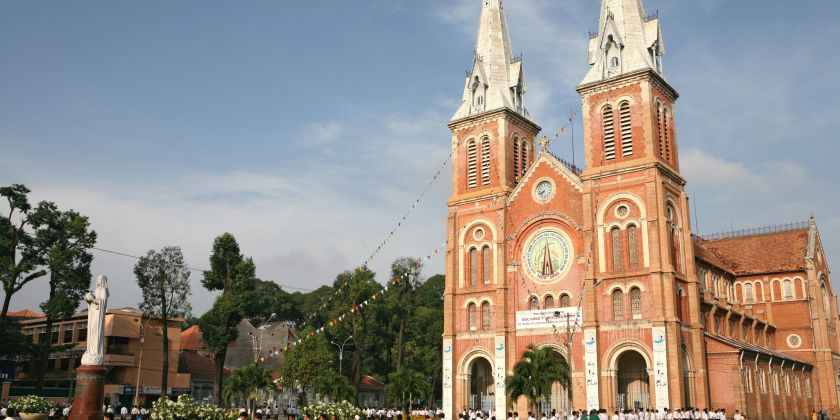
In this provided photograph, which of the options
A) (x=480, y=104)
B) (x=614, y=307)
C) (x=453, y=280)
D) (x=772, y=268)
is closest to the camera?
(x=614, y=307)

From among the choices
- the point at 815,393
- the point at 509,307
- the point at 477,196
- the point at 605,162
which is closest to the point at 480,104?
the point at 477,196

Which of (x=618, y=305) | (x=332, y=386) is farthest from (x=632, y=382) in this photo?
(x=332, y=386)

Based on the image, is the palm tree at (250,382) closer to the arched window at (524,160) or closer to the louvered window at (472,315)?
the louvered window at (472,315)

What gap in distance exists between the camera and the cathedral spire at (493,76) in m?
55.1

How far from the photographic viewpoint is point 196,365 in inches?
2899

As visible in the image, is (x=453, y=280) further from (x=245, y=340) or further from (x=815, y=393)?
(x=245, y=340)

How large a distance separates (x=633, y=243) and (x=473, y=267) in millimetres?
11809

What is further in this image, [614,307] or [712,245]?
[712,245]

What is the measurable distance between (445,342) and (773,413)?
21937 mm

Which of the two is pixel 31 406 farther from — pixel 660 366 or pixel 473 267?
pixel 660 366

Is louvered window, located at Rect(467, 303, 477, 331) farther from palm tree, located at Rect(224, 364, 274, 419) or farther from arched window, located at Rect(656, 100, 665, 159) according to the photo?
arched window, located at Rect(656, 100, 665, 159)

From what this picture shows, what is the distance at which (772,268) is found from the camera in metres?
61.6

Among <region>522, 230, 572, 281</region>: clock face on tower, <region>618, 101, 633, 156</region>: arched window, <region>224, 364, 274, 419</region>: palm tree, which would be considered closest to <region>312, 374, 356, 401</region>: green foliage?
<region>224, 364, 274, 419</region>: palm tree

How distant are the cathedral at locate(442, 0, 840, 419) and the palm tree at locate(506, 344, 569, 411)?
283cm
